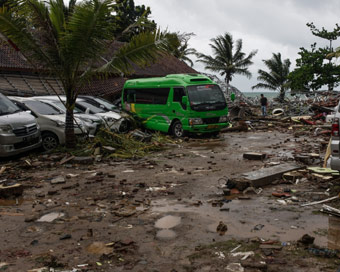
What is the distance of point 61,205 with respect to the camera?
21.1ft

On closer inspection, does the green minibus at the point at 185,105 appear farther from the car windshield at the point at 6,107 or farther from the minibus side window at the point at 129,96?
the car windshield at the point at 6,107

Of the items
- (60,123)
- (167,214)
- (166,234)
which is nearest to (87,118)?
(60,123)

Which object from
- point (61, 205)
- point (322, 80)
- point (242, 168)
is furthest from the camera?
point (322, 80)

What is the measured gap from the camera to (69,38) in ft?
34.4

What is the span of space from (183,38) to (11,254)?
9.09 metres

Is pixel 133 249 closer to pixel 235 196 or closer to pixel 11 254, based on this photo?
pixel 11 254

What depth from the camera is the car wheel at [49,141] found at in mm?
11820

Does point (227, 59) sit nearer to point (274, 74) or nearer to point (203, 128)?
point (274, 74)

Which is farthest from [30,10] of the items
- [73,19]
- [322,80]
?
[322,80]

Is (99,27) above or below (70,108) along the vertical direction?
above

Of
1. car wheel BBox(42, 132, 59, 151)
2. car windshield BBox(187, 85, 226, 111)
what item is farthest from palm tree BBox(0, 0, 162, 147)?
car windshield BBox(187, 85, 226, 111)

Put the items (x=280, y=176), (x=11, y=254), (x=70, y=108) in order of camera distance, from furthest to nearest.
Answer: (x=70, y=108) → (x=280, y=176) → (x=11, y=254)

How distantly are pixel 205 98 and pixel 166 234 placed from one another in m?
10.1

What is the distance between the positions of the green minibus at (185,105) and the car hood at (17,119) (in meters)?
5.93
